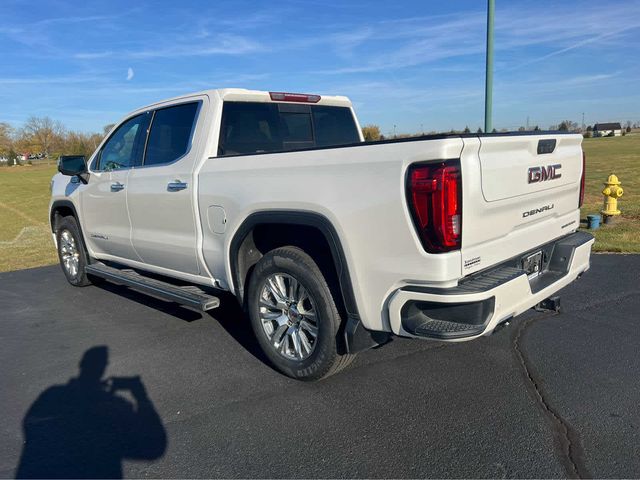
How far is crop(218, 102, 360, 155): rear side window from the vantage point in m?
4.37

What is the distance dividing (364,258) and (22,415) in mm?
2453

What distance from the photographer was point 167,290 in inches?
175

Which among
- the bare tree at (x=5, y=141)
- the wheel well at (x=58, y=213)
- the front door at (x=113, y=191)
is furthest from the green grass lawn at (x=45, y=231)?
the bare tree at (x=5, y=141)

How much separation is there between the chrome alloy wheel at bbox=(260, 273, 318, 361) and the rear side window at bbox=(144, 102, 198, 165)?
1.47 m

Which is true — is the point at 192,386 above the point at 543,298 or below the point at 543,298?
below

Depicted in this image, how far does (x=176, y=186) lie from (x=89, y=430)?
6.36ft

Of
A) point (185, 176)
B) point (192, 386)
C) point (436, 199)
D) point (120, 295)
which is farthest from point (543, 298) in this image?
point (120, 295)

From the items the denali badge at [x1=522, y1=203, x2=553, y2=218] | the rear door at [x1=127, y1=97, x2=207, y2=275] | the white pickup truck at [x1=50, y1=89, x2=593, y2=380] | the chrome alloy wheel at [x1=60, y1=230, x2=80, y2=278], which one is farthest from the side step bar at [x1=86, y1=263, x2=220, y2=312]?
the denali badge at [x1=522, y1=203, x2=553, y2=218]

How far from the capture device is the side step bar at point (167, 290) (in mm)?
4066

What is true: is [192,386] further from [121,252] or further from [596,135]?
[596,135]

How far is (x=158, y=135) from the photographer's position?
4.79m

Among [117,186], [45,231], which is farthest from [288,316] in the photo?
[45,231]

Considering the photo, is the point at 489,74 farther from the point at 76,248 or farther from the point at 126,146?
the point at 76,248

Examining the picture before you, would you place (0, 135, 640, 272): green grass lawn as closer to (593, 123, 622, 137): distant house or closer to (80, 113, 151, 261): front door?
(80, 113, 151, 261): front door
